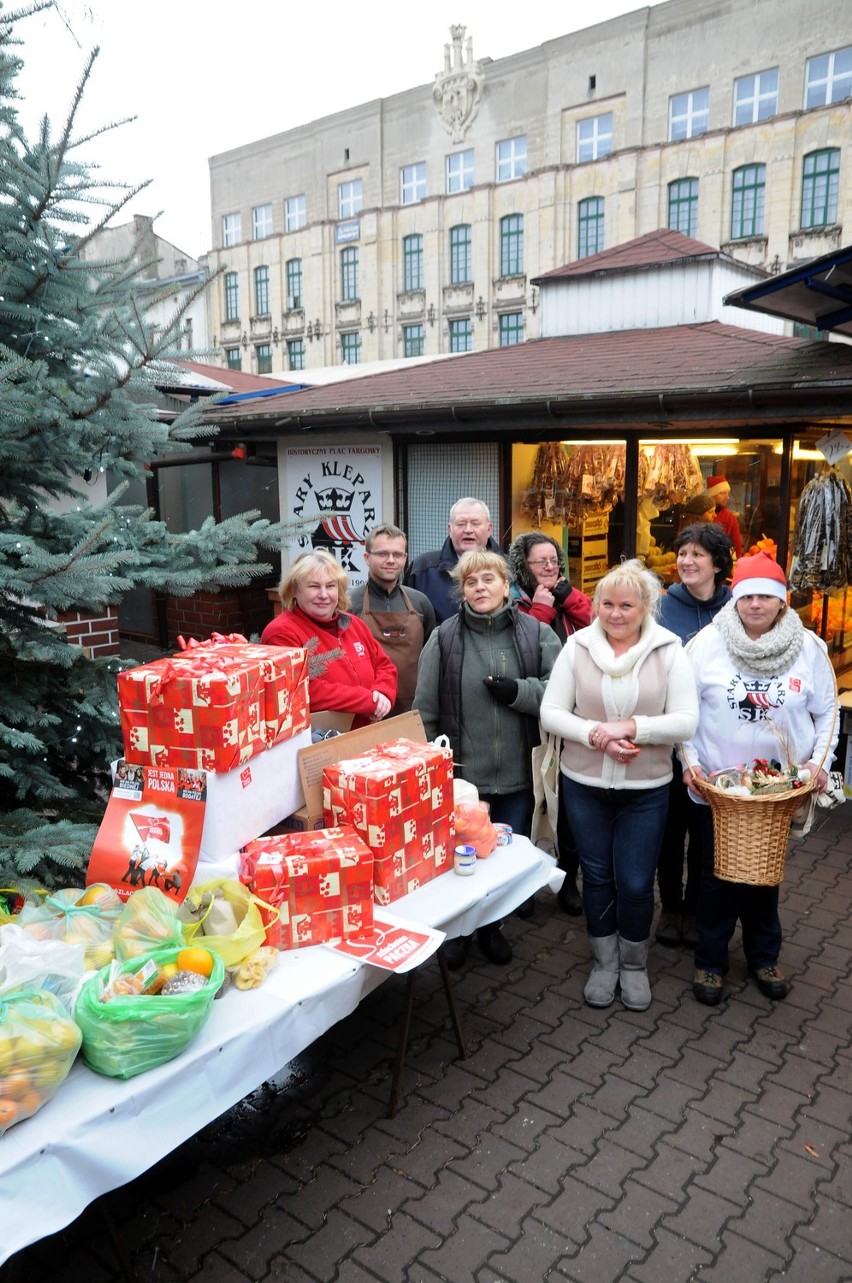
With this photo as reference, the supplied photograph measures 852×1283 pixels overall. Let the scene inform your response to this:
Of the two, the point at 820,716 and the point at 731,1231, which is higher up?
the point at 820,716

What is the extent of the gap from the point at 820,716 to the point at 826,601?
15.0 ft

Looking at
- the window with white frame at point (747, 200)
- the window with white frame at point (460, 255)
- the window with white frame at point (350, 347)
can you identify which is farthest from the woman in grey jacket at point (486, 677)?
the window with white frame at point (350, 347)

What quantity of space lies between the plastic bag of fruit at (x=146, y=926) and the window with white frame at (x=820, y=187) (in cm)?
3246

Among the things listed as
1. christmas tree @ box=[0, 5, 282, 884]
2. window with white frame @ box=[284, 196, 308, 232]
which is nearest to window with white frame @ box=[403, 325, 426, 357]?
window with white frame @ box=[284, 196, 308, 232]

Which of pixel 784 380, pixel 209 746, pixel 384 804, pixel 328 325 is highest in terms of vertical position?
pixel 328 325

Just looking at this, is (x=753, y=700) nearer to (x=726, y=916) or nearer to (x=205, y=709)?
(x=726, y=916)

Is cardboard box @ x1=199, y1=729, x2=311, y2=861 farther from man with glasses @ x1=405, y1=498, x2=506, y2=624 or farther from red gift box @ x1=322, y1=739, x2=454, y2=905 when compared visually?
man with glasses @ x1=405, y1=498, x2=506, y2=624

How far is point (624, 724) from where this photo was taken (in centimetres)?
353

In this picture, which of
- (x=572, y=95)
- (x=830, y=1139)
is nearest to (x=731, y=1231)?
(x=830, y=1139)

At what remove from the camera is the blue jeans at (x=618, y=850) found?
12.1ft

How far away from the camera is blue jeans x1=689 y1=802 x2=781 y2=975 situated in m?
3.82

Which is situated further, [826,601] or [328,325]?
[328,325]

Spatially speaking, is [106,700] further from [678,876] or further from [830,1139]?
[830,1139]

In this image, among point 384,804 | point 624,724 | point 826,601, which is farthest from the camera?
point 826,601
